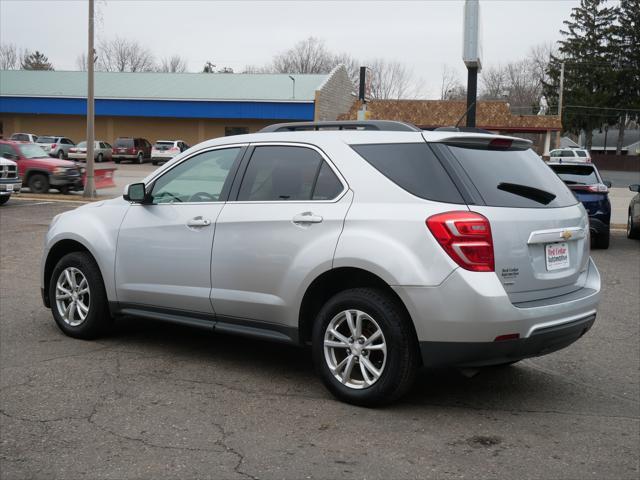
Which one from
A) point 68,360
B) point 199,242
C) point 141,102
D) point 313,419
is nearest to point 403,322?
point 313,419

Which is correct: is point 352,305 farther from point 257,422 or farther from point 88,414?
point 88,414

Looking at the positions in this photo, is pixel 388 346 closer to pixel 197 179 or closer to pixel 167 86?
pixel 197 179

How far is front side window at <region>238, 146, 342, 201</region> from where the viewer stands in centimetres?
521

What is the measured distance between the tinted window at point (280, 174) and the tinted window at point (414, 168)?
404 millimetres

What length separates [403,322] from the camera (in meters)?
4.70

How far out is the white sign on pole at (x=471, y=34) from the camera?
16.9 meters

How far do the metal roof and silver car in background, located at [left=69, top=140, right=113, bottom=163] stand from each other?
14.1 feet

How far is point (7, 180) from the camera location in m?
20.6

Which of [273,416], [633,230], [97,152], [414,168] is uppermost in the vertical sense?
[97,152]

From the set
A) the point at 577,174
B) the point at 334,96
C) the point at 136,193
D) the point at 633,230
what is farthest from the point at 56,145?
the point at 136,193

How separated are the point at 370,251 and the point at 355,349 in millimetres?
642

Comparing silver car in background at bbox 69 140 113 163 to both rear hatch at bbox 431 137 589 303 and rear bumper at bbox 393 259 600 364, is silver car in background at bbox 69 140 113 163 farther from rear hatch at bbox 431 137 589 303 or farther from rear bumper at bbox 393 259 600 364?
rear bumper at bbox 393 259 600 364

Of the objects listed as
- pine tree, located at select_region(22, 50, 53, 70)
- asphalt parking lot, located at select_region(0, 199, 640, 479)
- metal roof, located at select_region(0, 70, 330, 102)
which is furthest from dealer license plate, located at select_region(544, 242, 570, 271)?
pine tree, located at select_region(22, 50, 53, 70)

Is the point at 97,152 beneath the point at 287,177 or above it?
above
